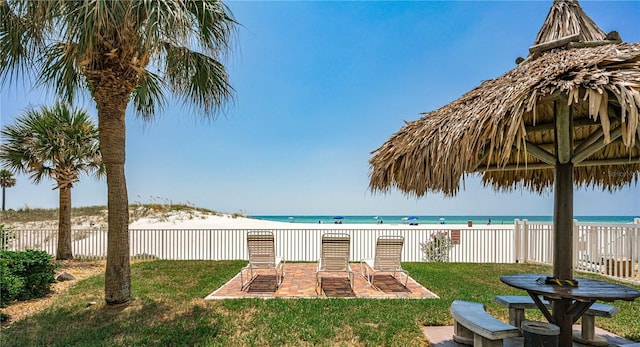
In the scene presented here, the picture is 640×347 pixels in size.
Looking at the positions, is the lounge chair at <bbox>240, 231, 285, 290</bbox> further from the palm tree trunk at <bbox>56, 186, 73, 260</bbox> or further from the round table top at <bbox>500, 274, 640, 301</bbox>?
the palm tree trunk at <bbox>56, 186, 73, 260</bbox>

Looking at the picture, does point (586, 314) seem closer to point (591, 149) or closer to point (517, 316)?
point (517, 316)

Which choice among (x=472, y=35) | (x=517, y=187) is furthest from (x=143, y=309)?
(x=472, y=35)

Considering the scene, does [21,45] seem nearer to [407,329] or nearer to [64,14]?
[64,14]

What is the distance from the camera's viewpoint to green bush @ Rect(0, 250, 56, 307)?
5992 millimetres

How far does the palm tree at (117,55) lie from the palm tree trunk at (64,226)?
5.26 m

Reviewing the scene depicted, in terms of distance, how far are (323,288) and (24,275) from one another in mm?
6024

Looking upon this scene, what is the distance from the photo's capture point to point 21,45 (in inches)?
199

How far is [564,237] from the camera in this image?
3.53m

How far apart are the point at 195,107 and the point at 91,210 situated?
27.1 m

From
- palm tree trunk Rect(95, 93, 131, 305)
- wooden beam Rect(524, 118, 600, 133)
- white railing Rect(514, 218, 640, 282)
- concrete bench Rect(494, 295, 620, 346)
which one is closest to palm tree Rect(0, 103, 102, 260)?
palm tree trunk Rect(95, 93, 131, 305)

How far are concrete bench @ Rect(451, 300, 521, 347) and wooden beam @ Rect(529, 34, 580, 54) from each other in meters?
3.21

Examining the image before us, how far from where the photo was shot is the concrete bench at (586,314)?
4.19 metres

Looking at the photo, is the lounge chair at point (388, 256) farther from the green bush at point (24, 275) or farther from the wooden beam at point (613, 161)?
the green bush at point (24, 275)

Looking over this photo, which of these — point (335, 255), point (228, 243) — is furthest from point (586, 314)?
point (228, 243)
